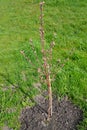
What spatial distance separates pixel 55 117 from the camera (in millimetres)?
5215

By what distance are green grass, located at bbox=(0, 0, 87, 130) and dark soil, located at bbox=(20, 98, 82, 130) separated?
0.15m

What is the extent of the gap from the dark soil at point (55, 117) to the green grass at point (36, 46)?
15cm

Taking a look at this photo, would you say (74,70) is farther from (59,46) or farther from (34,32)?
(34,32)

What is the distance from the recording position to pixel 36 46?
7.05 meters

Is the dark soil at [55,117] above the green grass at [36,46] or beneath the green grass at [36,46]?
beneath

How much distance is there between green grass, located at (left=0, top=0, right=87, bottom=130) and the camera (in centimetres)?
569

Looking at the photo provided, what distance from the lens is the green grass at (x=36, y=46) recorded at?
5688mm

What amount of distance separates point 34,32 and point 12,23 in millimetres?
1148

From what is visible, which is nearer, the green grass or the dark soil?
the dark soil

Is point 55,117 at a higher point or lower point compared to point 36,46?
lower

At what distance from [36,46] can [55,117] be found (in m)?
2.48

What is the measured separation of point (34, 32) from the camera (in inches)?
329

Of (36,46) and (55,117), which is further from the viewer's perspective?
(36,46)

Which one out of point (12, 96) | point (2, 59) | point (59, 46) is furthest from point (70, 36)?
point (12, 96)
